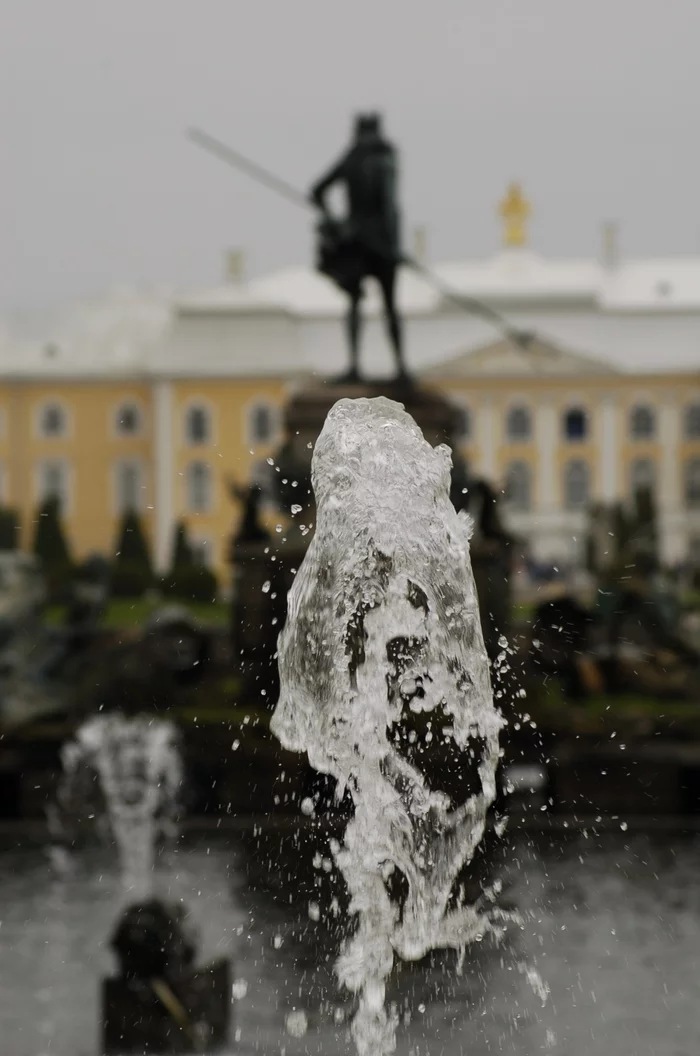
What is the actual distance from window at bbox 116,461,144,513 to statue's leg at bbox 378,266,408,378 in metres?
38.7

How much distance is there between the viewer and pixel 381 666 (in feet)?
18.4

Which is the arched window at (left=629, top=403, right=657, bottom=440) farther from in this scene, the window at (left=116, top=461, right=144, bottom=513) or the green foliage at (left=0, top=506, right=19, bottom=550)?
the green foliage at (left=0, top=506, right=19, bottom=550)

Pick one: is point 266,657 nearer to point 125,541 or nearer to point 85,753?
point 85,753

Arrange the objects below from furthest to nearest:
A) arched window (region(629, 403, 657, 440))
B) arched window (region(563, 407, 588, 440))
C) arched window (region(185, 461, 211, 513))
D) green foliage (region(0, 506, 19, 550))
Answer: arched window (region(629, 403, 657, 440))
arched window (region(563, 407, 588, 440))
arched window (region(185, 461, 211, 513))
green foliage (region(0, 506, 19, 550))

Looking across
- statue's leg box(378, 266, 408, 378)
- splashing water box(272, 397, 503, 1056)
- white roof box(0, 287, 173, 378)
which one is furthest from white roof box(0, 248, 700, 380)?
splashing water box(272, 397, 503, 1056)

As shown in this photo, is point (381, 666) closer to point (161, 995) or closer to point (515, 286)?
point (161, 995)

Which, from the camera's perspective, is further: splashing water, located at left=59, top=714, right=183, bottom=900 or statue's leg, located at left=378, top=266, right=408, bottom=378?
statue's leg, located at left=378, top=266, right=408, bottom=378

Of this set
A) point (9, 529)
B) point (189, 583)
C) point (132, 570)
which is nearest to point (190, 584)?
point (189, 583)

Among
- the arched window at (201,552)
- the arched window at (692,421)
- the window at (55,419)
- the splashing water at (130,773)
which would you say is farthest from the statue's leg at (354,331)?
the window at (55,419)

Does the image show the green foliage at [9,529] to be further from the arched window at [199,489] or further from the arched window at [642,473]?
the arched window at [642,473]

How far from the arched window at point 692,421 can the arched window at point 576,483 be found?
2617 mm

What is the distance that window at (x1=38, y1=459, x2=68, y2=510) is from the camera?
51969 millimetres

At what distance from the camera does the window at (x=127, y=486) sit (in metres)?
51.1

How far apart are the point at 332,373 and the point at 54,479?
25.0ft
